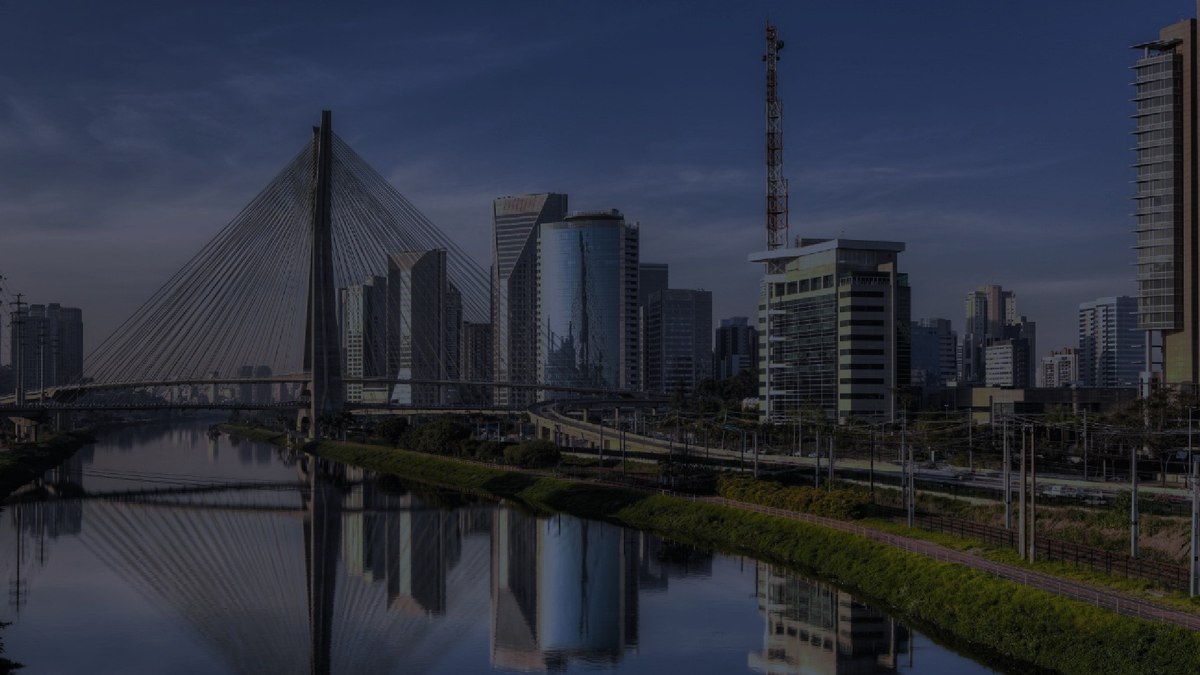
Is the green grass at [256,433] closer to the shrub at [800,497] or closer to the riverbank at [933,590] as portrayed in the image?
the riverbank at [933,590]

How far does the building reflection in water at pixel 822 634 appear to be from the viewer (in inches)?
1184

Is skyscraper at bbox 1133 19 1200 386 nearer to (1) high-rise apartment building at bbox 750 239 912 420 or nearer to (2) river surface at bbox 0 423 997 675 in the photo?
(1) high-rise apartment building at bbox 750 239 912 420

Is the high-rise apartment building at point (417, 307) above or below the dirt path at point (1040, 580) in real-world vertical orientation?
above

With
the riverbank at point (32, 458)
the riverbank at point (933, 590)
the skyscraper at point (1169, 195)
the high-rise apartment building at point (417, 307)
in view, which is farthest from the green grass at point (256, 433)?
the skyscraper at point (1169, 195)

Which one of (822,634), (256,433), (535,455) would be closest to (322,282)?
(535,455)

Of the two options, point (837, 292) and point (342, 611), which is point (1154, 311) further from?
point (342, 611)

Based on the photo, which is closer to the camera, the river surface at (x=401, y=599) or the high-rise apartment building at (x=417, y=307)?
the river surface at (x=401, y=599)

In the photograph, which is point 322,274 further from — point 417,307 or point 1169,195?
point 417,307

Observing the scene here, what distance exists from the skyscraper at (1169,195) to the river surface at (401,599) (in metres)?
37.9

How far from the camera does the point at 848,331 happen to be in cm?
8788

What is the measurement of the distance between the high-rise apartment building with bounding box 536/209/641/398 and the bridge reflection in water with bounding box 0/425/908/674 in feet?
366

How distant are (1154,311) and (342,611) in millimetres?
53904

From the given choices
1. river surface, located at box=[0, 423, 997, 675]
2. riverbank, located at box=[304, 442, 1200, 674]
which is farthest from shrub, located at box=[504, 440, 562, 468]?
river surface, located at box=[0, 423, 997, 675]

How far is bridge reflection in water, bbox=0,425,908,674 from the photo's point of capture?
106ft
